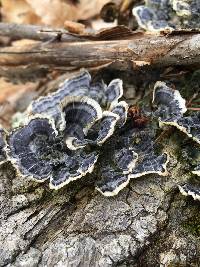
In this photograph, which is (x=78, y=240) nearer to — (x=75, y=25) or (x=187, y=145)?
(x=187, y=145)

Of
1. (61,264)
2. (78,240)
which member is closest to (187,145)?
(78,240)

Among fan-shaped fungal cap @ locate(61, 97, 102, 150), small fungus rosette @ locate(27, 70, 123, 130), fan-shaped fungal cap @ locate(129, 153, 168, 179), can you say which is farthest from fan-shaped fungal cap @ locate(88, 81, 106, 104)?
fan-shaped fungal cap @ locate(129, 153, 168, 179)

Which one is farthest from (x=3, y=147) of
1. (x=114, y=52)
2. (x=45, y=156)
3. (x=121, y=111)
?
(x=114, y=52)

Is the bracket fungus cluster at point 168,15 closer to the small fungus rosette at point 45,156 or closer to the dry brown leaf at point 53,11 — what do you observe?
the small fungus rosette at point 45,156

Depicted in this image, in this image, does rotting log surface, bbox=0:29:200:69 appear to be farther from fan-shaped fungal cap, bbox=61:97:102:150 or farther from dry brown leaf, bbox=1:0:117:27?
dry brown leaf, bbox=1:0:117:27

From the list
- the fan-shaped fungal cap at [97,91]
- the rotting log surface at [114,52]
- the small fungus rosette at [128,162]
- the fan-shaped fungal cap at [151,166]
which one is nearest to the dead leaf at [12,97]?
the rotting log surface at [114,52]

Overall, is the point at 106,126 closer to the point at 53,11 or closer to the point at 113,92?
the point at 113,92

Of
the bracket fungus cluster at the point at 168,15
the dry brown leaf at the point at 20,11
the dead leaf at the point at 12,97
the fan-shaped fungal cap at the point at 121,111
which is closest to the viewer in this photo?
the fan-shaped fungal cap at the point at 121,111
